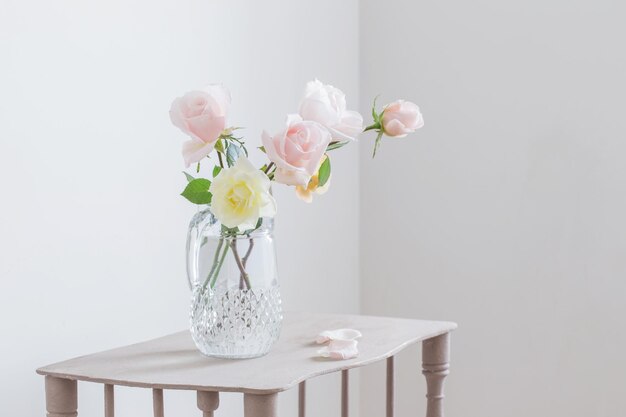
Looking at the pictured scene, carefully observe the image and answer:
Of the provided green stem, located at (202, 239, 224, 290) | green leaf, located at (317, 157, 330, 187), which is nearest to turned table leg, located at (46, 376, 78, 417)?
green stem, located at (202, 239, 224, 290)

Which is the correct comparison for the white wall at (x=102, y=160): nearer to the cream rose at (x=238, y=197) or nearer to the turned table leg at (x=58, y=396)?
the turned table leg at (x=58, y=396)

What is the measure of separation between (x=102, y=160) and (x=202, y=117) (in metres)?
0.44

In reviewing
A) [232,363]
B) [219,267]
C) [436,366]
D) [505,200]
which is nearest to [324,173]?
[219,267]

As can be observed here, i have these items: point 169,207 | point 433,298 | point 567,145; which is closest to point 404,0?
point 567,145

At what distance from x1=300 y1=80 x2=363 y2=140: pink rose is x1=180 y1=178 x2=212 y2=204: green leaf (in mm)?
176

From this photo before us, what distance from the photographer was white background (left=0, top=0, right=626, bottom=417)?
5.88ft

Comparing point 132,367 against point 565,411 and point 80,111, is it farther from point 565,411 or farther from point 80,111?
point 565,411

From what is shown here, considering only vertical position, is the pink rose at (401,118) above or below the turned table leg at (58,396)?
above

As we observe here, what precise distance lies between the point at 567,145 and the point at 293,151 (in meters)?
1.23

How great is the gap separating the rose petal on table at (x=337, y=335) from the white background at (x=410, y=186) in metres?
0.42

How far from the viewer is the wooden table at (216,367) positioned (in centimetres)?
132

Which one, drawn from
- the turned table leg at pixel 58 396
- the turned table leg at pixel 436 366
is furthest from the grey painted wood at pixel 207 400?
the turned table leg at pixel 436 366

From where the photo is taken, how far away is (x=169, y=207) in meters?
1.94

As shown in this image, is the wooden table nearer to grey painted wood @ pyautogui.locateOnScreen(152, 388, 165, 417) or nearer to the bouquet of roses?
grey painted wood @ pyautogui.locateOnScreen(152, 388, 165, 417)
